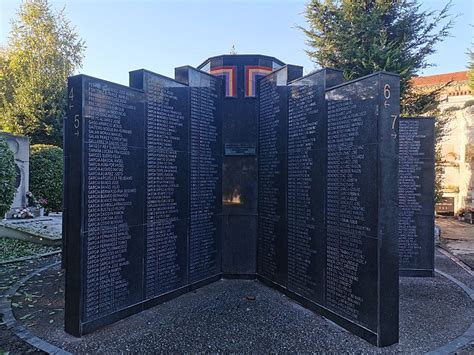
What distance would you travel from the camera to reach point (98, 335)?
4.26m

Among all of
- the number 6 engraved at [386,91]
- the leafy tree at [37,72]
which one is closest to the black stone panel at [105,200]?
the number 6 engraved at [386,91]

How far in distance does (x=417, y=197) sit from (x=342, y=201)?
12.6 feet

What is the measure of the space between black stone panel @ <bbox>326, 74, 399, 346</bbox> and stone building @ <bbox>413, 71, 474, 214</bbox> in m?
15.4

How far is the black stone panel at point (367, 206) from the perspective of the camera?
4074 millimetres

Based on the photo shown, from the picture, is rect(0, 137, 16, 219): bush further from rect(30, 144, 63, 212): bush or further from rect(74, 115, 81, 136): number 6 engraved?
rect(74, 115, 81, 136): number 6 engraved

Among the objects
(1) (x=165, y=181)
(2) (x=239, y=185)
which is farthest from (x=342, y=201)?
Result: (1) (x=165, y=181)

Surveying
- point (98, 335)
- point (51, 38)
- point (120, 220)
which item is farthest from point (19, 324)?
point (51, 38)

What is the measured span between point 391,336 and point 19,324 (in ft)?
16.5

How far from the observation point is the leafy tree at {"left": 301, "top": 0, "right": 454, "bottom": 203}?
11.8 meters

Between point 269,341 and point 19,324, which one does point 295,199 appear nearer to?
point 269,341

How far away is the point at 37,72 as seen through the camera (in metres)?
23.5

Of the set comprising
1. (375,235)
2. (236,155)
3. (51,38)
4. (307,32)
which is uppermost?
(51,38)

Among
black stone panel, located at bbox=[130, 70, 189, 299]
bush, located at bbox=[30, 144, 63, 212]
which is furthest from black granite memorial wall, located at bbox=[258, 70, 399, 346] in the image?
bush, located at bbox=[30, 144, 63, 212]

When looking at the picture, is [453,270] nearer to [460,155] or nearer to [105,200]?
[105,200]
